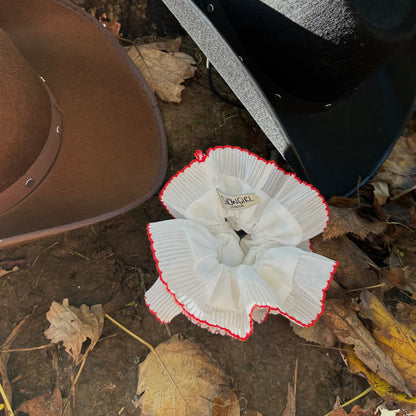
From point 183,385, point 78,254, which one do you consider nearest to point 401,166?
point 183,385

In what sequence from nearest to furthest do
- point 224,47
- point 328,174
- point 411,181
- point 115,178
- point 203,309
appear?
point 203,309, point 224,47, point 115,178, point 328,174, point 411,181

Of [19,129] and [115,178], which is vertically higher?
[19,129]

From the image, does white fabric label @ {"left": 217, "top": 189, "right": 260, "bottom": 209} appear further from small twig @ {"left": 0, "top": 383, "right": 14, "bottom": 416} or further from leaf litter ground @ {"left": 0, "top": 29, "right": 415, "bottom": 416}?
small twig @ {"left": 0, "top": 383, "right": 14, "bottom": 416}

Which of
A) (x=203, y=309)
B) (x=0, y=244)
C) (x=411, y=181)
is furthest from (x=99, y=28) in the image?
(x=411, y=181)

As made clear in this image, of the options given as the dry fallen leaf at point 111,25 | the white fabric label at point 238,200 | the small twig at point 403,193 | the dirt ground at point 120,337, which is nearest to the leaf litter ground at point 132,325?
the dirt ground at point 120,337

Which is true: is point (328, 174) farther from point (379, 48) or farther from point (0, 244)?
point (0, 244)

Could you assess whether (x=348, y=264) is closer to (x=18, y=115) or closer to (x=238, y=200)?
(x=238, y=200)
